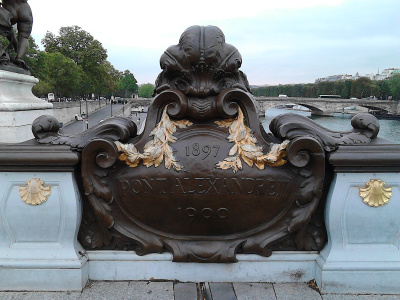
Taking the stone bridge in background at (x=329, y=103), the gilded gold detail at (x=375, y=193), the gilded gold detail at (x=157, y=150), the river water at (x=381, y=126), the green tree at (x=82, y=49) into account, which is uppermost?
the green tree at (x=82, y=49)

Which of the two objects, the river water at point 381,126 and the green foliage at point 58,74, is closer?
the river water at point 381,126

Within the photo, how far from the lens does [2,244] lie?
2562 millimetres

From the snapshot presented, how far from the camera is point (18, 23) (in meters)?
6.30

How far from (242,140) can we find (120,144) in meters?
0.93

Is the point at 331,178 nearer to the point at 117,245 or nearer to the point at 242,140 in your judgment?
the point at 242,140

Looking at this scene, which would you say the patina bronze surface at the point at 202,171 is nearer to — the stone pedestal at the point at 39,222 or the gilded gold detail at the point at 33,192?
the stone pedestal at the point at 39,222

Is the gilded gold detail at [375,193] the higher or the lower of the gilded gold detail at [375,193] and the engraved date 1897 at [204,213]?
the higher

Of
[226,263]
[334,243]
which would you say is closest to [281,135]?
[334,243]

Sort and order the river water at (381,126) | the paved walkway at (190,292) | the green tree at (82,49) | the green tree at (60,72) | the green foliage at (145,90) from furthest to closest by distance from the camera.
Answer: the green foliage at (145,90), the green tree at (82,49), the green tree at (60,72), the river water at (381,126), the paved walkway at (190,292)

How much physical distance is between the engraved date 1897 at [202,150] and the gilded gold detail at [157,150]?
0.42 ft

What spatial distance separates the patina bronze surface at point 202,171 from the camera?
2525mm

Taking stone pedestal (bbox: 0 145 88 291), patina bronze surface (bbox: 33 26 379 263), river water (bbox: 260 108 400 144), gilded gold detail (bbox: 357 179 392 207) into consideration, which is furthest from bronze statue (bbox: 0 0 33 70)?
river water (bbox: 260 108 400 144)

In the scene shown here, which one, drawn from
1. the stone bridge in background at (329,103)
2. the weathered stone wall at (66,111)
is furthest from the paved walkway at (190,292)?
the stone bridge in background at (329,103)

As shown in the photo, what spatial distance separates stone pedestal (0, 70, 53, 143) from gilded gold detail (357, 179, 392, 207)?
14.9ft
